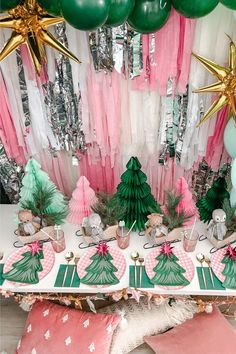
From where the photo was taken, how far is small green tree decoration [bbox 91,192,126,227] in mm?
1734

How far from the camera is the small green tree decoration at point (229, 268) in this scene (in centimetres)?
163

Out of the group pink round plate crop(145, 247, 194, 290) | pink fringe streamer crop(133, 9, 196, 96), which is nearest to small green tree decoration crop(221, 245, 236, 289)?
pink round plate crop(145, 247, 194, 290)

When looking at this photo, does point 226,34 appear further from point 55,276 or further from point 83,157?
point 55,276

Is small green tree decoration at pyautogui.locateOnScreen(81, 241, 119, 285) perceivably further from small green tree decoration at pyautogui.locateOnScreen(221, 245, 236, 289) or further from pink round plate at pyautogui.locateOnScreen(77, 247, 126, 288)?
small green tree decoration at pyautogui.locateOnScreen(221, 245, 236, 289)

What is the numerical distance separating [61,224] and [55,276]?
0.25 meters

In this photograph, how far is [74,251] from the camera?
177 centimetres

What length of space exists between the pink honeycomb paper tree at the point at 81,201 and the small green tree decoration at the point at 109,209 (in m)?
0.04

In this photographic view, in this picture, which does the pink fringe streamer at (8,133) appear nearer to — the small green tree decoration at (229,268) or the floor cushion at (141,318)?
the floor cushion at (141,318)

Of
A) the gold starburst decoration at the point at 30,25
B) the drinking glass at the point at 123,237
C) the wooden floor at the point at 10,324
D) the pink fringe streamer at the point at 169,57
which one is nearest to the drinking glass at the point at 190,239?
the drinking glass at the point at 123,237

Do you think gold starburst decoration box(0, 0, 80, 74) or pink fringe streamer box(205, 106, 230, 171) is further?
pink fringe streamer box(205, 106, 230, 171)

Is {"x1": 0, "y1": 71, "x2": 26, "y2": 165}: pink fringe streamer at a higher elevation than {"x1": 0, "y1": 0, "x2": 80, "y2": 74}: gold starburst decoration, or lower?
lower

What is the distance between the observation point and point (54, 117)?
5.34 feet

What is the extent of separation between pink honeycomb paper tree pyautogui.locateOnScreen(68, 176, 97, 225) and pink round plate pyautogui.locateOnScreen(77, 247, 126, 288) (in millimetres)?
161

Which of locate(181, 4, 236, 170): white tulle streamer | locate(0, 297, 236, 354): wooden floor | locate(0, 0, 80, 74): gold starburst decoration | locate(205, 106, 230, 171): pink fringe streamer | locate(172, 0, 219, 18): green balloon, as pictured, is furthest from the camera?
locate(0, 297, 236, 354): wooden floor
